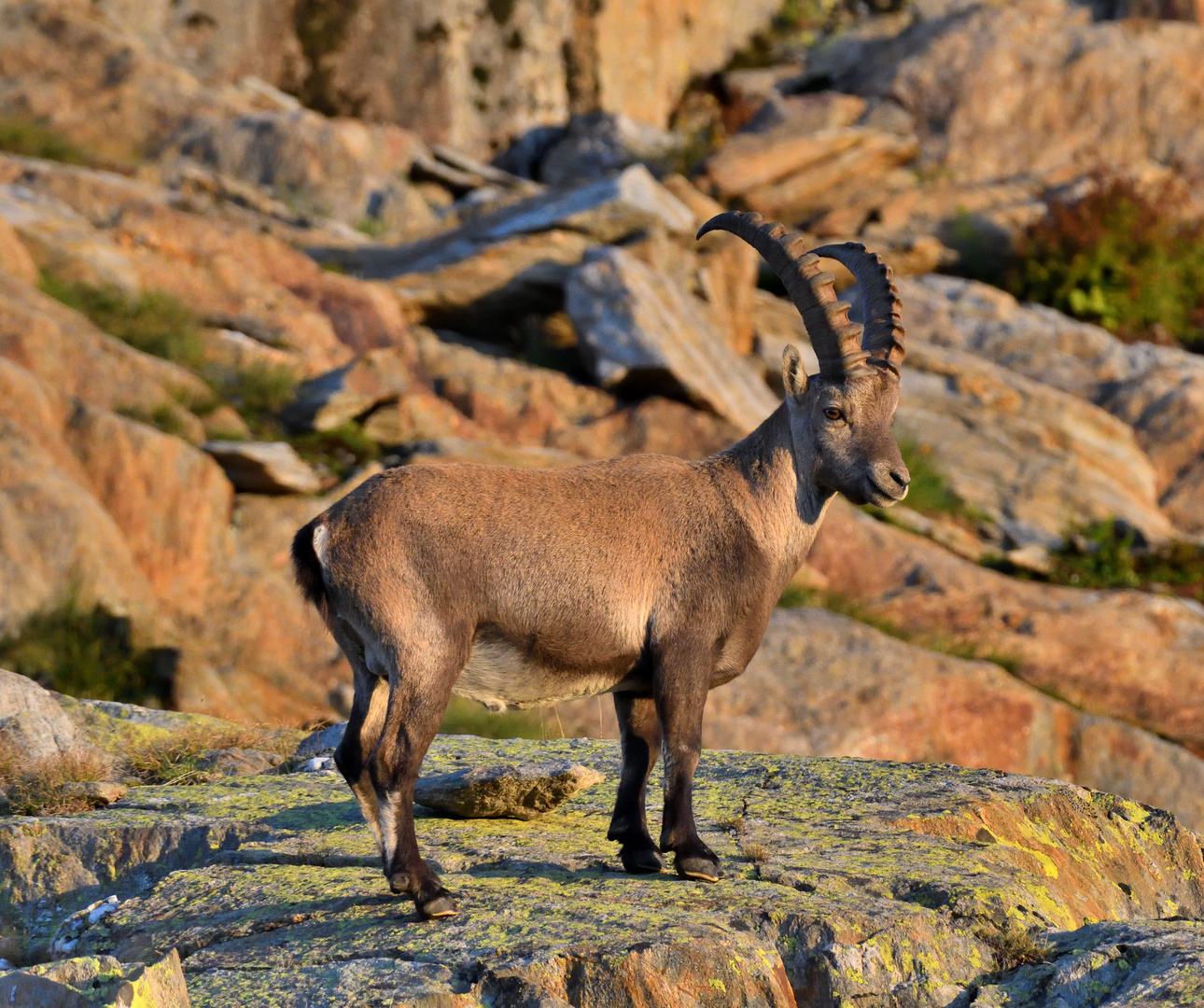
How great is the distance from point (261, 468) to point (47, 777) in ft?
22.8

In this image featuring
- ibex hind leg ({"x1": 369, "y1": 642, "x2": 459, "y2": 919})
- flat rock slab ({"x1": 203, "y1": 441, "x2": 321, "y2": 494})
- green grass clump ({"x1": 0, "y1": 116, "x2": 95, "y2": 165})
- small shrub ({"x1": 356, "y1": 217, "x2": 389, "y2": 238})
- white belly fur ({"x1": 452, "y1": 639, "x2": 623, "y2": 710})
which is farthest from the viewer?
small shrub ({"x1": 356, "y1": 217, "x2": 389, "y2": 238})

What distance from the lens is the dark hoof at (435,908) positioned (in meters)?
5.81

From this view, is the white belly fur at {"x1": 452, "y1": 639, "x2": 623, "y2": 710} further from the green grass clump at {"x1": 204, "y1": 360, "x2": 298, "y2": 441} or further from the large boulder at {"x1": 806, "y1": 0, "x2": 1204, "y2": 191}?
the large boulder at {"x1": 806, "y1": 0, "x2": 1204, "y2": 191}

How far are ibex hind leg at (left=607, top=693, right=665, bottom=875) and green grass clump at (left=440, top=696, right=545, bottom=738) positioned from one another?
550 cm

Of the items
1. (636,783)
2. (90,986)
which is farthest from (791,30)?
(90,986)

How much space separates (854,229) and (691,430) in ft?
31.5

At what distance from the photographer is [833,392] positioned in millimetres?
Result: 7590

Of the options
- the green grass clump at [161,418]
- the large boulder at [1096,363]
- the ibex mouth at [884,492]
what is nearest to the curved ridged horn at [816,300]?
the ibex mouth at [884,492]

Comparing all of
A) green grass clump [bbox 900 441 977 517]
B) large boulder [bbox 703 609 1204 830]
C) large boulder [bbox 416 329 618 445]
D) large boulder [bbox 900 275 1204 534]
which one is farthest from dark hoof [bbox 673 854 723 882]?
large boulder [bbox 900 275 1204 534]

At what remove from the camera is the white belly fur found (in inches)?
262

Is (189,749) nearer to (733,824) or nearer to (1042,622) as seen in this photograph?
(733,824)

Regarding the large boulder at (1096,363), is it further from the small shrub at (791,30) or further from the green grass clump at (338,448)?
the green grass clump at (338,448)

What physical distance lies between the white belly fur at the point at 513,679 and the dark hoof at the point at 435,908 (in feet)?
3.78

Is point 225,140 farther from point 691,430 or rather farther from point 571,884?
point 571,884
